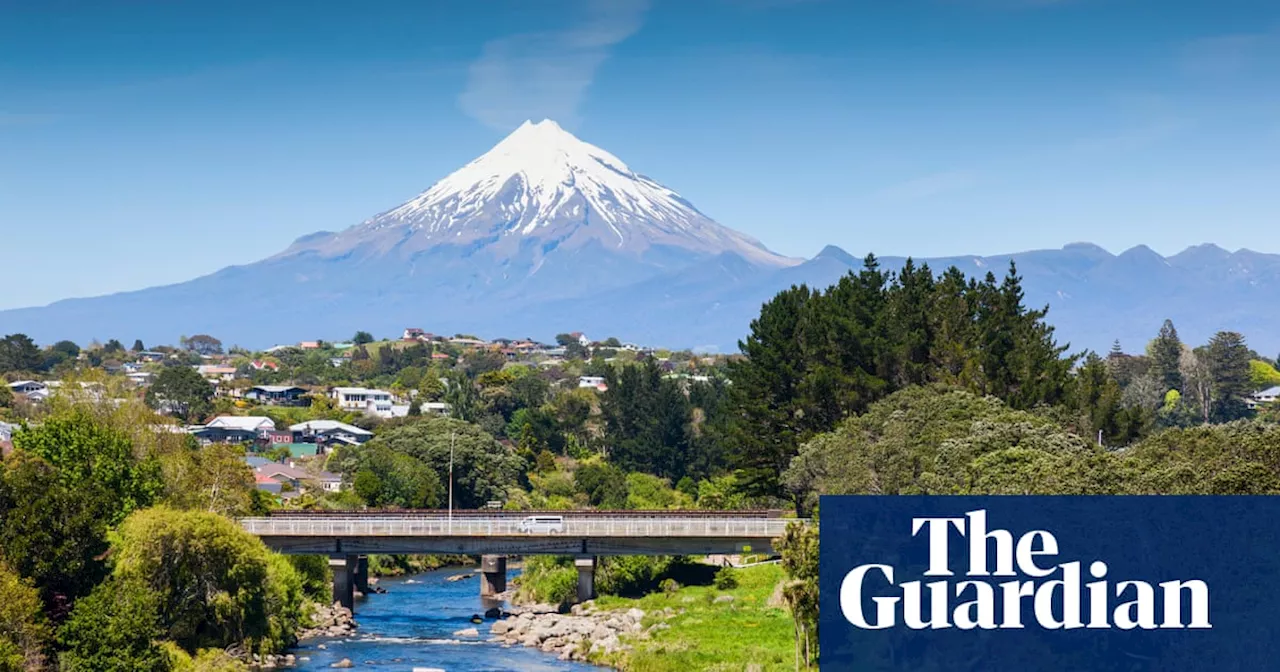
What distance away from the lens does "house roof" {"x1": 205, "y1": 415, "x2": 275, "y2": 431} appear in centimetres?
16812

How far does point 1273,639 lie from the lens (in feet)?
174

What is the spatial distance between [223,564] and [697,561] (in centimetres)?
3366

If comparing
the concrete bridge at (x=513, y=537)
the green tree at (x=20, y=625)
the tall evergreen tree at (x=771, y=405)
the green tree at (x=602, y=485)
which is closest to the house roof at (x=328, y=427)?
the green tree at (x=602, y=485)

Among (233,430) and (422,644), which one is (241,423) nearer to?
(233,430)

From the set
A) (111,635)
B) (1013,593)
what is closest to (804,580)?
(1013,593)

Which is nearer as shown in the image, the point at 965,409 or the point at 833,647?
the point at 833,647

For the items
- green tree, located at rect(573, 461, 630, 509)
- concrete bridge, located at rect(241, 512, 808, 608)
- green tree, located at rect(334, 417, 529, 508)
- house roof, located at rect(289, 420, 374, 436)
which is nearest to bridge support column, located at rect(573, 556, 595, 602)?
concrete bridge, located at rect(241, 512, 808, 608)

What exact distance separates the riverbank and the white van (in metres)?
3.86

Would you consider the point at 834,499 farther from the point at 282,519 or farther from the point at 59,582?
the point at 59,582

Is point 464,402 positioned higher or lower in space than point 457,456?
higher

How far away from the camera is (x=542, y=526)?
278 ft

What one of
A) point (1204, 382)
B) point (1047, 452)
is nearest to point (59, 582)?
point (1047, 452)

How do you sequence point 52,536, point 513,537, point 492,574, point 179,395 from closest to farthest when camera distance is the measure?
point 52,536 → point 513,537 → point 492,574 → point 179,395

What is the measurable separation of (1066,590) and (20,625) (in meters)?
31.2
